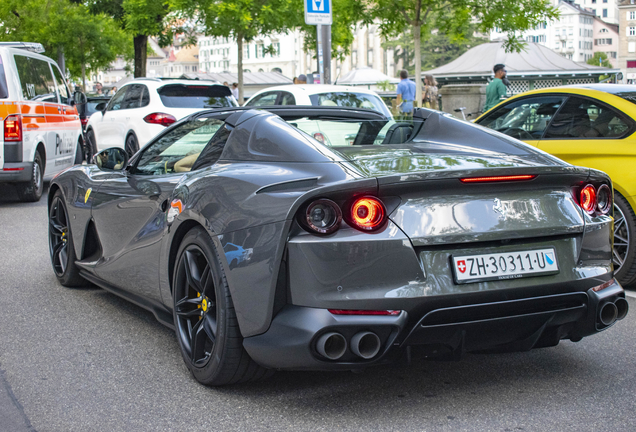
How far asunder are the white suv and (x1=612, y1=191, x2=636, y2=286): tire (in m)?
8.40

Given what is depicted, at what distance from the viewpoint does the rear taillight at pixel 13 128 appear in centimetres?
1069

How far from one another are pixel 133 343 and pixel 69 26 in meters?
43.4

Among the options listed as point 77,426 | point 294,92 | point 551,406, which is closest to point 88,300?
point 77,426

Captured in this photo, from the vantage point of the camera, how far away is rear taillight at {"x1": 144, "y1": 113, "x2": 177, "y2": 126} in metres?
13.3

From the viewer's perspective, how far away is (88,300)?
562 cm

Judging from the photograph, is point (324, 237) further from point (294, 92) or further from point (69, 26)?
point (69, 26)

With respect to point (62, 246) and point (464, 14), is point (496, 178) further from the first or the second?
point (464, 14)

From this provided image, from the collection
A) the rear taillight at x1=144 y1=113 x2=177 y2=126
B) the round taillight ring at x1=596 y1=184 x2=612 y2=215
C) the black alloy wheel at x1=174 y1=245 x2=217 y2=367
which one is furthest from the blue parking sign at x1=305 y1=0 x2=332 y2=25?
the round taillight ring at x1=596 y1=184 x2=612 y2=215

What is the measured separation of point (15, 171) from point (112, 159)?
6278 mm

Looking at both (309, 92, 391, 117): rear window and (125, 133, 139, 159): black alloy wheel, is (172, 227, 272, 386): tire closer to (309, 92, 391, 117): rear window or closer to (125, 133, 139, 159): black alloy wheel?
(309, 92, 391, 117): rear window

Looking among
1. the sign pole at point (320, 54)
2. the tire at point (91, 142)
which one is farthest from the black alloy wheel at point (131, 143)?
the sign pole at point (320, 54)

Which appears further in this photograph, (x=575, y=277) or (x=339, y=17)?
(x=339, y=17)

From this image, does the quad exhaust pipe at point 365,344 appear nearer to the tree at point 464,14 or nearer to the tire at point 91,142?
the tire at point 91,142

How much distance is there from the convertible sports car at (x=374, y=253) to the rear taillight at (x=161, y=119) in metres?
9.51
